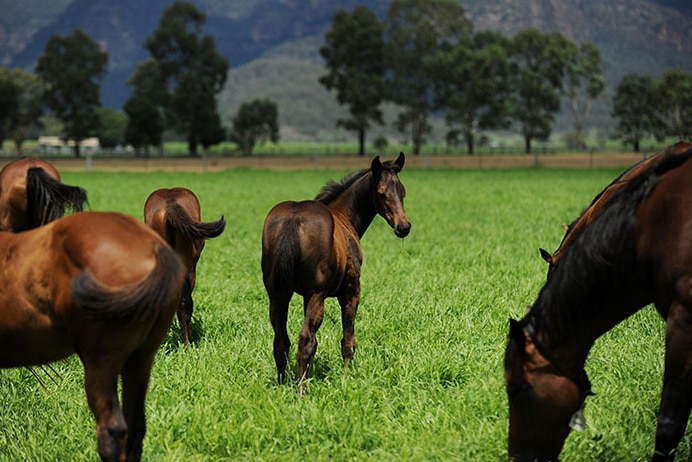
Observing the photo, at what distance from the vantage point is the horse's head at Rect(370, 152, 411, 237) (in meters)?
6.16

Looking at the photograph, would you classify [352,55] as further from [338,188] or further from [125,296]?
[125,296]

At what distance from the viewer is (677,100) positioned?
73.1 meters

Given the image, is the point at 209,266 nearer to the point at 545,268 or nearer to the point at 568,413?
the point at 545,268

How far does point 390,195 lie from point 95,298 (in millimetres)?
3459

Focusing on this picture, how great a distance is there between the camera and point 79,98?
8538cm

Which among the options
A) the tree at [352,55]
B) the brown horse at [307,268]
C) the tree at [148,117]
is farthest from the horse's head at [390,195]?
the tree at [148,117]

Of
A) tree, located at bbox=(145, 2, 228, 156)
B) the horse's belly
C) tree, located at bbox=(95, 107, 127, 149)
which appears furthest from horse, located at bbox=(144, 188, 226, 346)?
tree, located at bbox=(95, 107, 127, 149)

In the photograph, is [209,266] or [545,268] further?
[209,266]

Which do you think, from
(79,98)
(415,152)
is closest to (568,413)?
(415,152)

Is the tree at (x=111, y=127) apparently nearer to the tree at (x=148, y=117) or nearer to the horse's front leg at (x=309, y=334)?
the tree at (x=148, y=117)

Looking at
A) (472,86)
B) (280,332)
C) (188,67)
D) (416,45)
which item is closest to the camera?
(280,332)

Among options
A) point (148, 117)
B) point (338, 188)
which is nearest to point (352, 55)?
point (148, 117)

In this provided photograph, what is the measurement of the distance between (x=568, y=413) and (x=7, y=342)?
9.29ft

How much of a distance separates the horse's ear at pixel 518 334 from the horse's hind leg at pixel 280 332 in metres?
2.37
